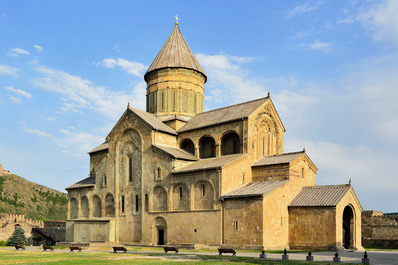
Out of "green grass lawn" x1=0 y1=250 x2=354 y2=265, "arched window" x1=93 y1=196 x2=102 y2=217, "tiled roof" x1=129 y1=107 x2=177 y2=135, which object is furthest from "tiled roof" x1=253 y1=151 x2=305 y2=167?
"arched window" x1=93 y1=196 x2=102 y2=217

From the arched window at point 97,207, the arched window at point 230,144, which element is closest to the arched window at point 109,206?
the arched window at point 97,207

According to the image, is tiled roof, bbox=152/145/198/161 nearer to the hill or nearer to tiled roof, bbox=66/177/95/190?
tiled roof, bbox=66/177/95/190

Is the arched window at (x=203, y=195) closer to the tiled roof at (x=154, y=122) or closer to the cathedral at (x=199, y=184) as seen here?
the cathedral at (x=199, y=184)

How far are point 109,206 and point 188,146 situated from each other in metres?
8.87

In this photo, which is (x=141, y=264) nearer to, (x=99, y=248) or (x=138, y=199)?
(x=99, y=248)

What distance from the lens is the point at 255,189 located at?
30.1m

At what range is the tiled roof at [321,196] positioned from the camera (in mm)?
29239

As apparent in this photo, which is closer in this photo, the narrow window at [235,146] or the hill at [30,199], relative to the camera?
the narrow window at [235,146]

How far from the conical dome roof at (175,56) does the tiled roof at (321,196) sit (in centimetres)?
1754

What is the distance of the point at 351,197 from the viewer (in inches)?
1200

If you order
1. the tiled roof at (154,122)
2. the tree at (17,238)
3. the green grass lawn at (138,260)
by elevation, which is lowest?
the tree at (17,238)

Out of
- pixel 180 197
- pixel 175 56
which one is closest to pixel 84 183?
pixel 180 197

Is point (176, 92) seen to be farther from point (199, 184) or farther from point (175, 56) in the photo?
point (199, 184)

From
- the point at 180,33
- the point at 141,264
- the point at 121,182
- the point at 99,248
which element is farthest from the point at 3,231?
the point at 141,264
